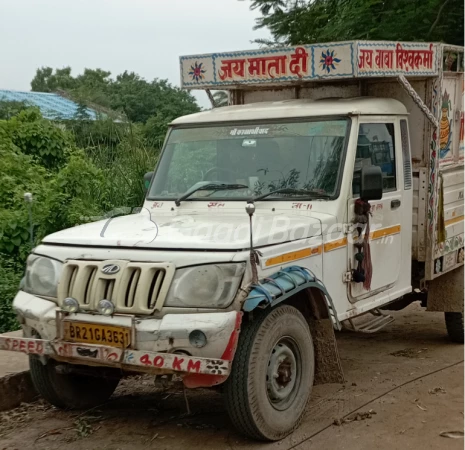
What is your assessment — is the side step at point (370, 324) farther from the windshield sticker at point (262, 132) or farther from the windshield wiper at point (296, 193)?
the windshield sticker at point (262, 132)

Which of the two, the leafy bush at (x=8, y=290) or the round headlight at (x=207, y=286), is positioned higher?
the round headlight at (x=207, y=286)

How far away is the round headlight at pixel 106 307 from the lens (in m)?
4.18

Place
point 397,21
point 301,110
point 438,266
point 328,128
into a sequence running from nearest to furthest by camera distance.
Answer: point 328,128
point 301,110
point 438,266
point 397,21

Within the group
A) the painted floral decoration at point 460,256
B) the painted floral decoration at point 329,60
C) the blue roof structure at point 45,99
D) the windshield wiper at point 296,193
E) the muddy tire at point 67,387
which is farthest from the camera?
the blue roof structure at point 45,99

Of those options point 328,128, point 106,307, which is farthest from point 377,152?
point 106,307

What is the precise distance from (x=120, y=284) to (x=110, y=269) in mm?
124

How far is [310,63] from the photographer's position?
565 cm

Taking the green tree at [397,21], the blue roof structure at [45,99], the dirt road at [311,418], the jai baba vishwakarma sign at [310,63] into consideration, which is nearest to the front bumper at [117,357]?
the dirt road at [311,418]

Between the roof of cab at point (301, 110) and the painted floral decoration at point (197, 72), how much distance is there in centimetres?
51

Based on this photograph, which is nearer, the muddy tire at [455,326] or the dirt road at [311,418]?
the dirt road at [311,418]

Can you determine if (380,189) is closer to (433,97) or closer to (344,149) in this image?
(344,149)

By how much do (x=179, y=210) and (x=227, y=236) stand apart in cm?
110

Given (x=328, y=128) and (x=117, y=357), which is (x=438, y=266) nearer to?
(x=328, y=128)

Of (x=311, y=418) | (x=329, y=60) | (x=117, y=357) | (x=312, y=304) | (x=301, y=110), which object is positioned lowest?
(x=311, y=418)
